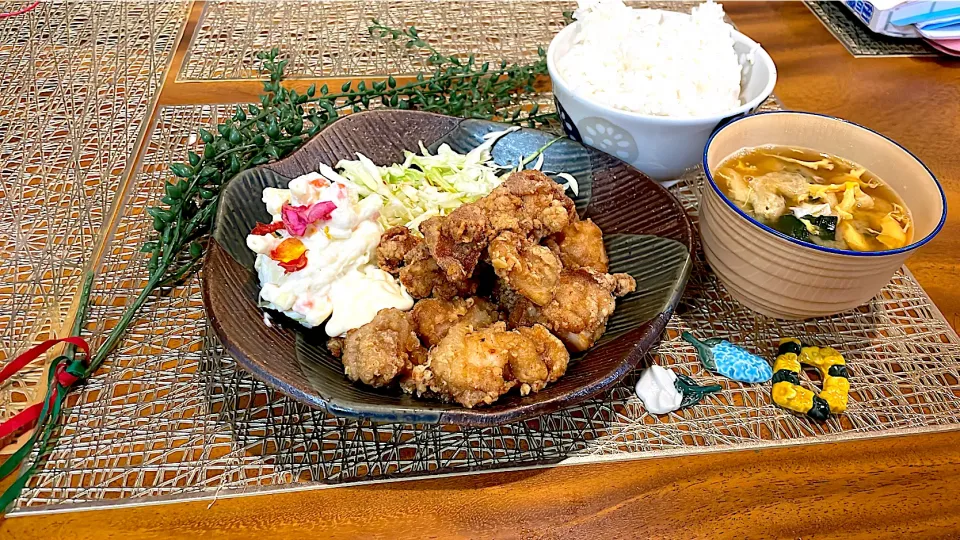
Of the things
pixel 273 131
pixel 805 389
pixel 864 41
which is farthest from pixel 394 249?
pixel 864 41

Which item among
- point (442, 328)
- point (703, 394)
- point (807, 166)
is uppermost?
point (807, 166)

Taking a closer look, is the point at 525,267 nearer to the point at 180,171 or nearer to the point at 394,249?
the point at 394,249

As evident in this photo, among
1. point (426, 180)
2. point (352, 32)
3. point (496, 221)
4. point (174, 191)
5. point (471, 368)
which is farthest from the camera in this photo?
point (352, 32)

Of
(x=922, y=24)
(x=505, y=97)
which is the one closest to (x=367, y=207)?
(x=505, y=97)

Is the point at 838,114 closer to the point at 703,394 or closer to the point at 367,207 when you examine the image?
the point at 703,394

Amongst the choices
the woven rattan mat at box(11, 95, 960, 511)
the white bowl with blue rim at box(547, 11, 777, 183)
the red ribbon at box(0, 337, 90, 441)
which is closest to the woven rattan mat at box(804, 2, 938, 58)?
the white bowl with blue rim at box(547, 11, 777, 183)

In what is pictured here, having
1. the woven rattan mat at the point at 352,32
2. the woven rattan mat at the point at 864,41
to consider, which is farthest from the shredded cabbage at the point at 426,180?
the woven rattan mat at the point at 864,41
